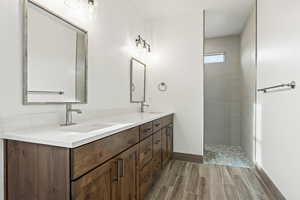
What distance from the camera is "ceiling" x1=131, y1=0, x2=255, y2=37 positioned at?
2.58m

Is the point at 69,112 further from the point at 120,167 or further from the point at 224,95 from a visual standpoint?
the point at 224,95

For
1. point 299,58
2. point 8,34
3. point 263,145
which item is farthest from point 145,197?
point 299,58

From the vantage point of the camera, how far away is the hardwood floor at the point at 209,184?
1834 mm

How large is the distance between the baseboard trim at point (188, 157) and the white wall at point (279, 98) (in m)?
0.87

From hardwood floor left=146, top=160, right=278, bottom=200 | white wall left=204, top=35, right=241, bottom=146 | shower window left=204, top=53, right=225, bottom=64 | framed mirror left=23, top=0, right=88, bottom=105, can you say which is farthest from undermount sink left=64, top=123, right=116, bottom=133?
shower window left=204, top=53, right=225, bottom=64

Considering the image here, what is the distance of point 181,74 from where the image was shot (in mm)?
2959

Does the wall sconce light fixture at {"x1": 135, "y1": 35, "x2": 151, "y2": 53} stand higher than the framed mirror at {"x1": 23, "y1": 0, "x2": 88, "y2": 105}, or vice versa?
the wall sconce light fixture at {"x1": 135, "y1": 35, "x2": 151, "y2": 53}

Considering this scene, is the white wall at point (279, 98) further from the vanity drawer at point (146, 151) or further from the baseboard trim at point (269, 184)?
the vanity drawer at point (146, 151)

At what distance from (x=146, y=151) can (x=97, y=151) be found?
2.74 feet

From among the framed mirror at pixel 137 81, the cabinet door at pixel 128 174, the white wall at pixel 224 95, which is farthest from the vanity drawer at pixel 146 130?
the white wall at pixel 224 95

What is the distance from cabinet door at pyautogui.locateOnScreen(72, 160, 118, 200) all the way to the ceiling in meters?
2.51

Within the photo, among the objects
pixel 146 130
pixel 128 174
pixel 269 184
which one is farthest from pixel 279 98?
pixel 128 174

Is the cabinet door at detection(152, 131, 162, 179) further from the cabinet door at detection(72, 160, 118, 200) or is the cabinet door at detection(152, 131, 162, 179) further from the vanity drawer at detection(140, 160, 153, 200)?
the cabinet door at detection(72, 160, 118, 200)

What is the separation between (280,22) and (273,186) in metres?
1.81
